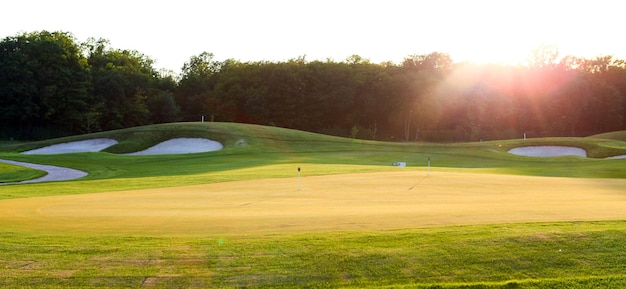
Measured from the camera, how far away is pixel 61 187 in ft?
72.0

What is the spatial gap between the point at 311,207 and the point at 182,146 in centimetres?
3982

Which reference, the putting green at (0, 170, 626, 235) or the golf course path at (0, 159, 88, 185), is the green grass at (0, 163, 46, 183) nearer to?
the golf course path at (0, 159, 88, 185)

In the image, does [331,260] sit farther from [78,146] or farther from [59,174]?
[78,146]

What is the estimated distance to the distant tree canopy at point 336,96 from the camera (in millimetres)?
79938

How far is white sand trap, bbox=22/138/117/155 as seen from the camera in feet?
177

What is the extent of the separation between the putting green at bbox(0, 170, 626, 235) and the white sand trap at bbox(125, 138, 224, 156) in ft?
97.4

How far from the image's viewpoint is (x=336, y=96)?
291 feet

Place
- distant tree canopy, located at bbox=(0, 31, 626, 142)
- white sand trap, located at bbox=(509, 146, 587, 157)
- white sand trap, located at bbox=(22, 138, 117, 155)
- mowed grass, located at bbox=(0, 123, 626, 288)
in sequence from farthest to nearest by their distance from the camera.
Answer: distant tree canopy, located at bbox=(0, 31, 626, 142), white sand trap, located at bbox=(22, 138, 117, 155), white sand trap, located at bbox=(509, 146, 587, 157), mowed grass, located at bbox=(0, 123, 626, 288)

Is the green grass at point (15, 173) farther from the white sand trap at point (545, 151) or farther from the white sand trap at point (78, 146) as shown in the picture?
the white sand trap at point (545, 151)

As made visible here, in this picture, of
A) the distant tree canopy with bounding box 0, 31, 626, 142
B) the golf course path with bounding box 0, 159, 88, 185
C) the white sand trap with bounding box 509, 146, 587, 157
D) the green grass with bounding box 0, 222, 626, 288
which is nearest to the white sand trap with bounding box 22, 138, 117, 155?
the golf course path with bounding box 0, 159, 88, 185

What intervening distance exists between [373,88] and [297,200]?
74.4 metres

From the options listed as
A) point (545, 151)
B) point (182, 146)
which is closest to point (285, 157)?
point (182, 146)

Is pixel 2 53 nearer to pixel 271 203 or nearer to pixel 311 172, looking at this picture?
pixel 311 172

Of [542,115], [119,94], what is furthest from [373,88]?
[119,94]
